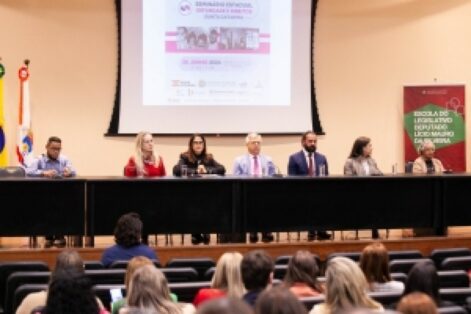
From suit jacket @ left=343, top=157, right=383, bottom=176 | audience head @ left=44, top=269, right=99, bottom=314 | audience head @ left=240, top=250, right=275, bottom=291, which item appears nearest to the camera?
audience head @ left=44, top=269, right=99, bottom=314

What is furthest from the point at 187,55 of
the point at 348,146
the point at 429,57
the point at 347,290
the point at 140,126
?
the point at 347,290

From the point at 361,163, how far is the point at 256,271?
5312mm

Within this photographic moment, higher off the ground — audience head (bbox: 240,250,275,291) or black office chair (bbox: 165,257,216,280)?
audience head (bbox: 240,250,275,291)

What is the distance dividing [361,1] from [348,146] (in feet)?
7.24

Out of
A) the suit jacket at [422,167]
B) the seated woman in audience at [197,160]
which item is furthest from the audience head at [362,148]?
the seated woman in audience at [197,160]

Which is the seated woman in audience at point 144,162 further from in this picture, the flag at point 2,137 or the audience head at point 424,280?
the audience head at point 424,280

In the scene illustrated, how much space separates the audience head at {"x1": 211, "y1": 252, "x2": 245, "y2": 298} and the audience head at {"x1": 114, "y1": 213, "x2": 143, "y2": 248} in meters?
1.76

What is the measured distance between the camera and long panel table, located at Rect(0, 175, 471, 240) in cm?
812

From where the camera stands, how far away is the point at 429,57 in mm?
12336

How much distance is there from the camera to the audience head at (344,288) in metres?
3.86

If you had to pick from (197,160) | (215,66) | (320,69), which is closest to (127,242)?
(197,160)

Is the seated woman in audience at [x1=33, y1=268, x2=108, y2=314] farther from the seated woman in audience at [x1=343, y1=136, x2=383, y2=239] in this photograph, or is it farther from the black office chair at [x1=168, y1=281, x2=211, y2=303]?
the seated woman in audience at [x1=343, y1=136, x2=383, y2=239]

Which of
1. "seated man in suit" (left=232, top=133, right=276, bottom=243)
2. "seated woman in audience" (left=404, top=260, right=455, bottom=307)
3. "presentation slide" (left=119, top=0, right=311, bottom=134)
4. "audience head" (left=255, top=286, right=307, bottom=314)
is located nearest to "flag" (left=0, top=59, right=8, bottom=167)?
"presentation slide" (left=119, top=0, right=311, bottom=134)

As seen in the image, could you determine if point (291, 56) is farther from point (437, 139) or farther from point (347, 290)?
point (347, 290)
